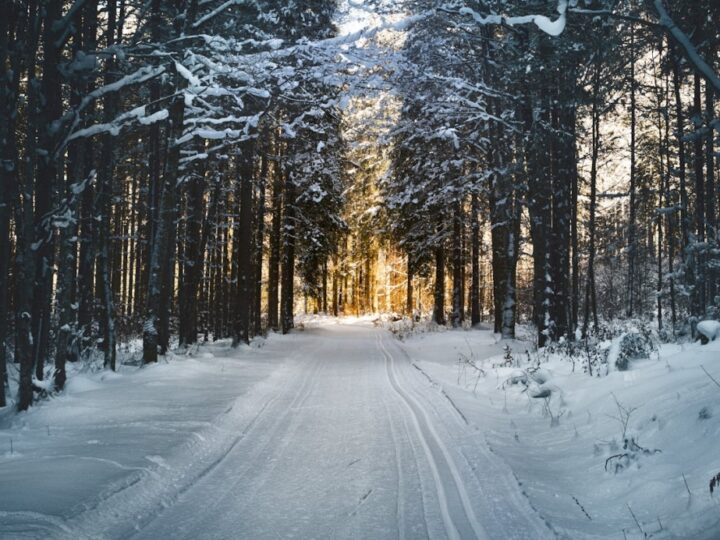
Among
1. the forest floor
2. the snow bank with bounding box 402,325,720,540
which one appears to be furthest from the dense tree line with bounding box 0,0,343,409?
the snow bank with bounding box 402,325,720,540

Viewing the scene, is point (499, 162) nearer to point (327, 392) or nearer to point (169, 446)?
point (327, 392)

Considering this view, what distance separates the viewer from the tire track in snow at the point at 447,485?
3727 millimetres

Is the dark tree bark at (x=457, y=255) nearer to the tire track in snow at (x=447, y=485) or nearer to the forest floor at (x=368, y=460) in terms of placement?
the forest floor at (x=368, y=460)

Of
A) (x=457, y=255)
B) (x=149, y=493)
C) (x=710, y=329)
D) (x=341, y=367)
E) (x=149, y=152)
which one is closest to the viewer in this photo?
(x=149, y=493)

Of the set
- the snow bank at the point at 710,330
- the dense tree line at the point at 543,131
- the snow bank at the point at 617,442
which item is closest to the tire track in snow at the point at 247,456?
the snow bank at the point at 617,442

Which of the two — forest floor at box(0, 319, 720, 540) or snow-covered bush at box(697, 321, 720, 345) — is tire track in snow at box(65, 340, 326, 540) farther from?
snow-covered bush at box(697, 321, 720, 345)

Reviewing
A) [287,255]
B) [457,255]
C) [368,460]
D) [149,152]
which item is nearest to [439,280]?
[457,255]

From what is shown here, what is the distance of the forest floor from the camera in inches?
149

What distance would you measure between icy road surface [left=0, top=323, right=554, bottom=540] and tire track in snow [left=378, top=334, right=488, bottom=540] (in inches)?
0.5

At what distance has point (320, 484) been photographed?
15.2 ft

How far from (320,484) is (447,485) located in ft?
3.93

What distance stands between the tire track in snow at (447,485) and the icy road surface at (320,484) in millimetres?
12

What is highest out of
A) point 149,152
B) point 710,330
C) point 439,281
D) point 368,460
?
point 149,152

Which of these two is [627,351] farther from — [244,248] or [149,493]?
[244,248]
